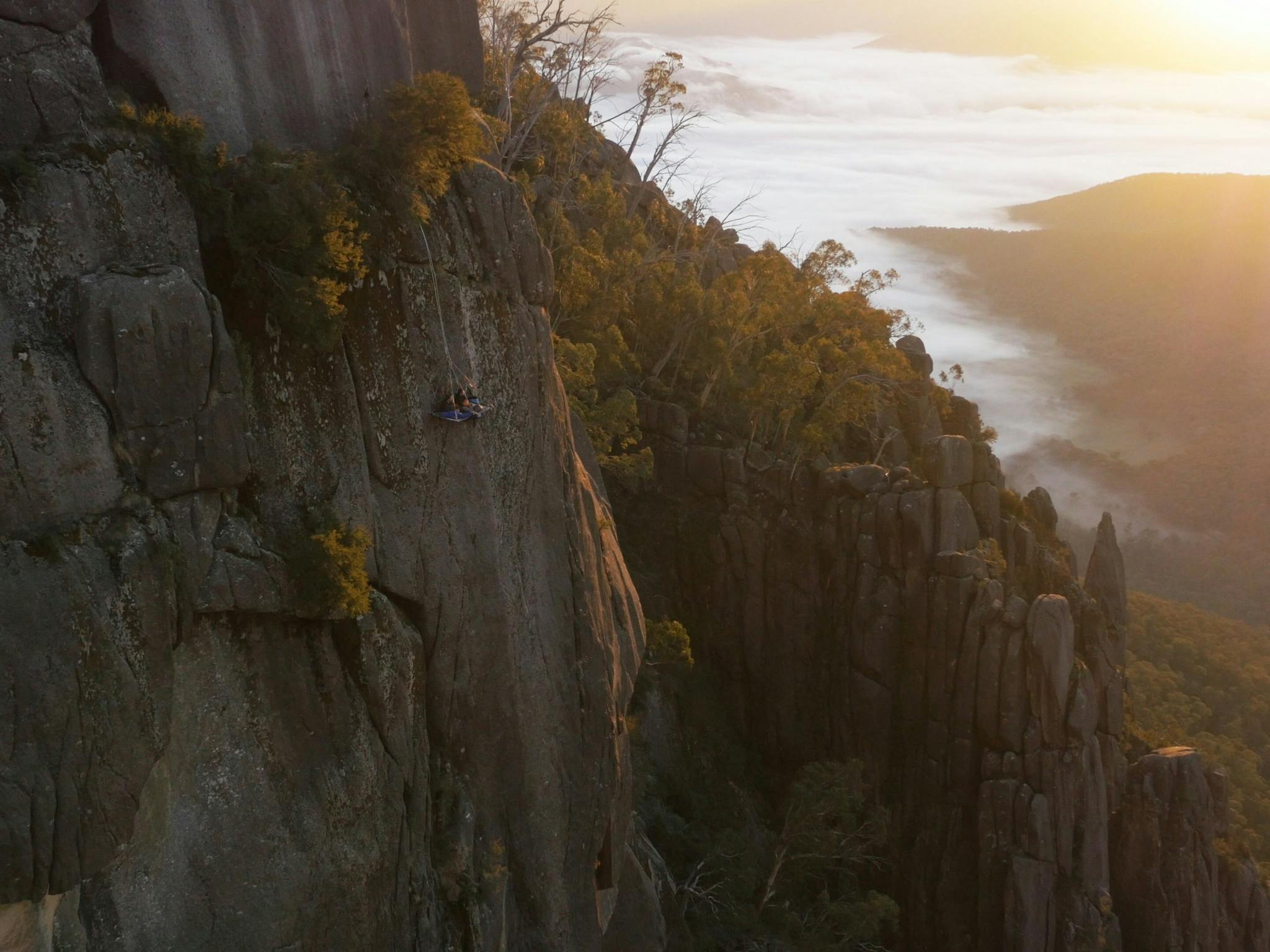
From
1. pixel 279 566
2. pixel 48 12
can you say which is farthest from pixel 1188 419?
pixel 48 12

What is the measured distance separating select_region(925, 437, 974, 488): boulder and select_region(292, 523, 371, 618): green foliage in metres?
33.3

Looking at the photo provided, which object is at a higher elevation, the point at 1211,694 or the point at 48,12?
the point at 48,12

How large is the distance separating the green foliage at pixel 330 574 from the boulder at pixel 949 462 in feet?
109

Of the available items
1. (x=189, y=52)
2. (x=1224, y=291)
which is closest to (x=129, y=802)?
(x=189, y=52)

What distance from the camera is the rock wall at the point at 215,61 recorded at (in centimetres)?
1541

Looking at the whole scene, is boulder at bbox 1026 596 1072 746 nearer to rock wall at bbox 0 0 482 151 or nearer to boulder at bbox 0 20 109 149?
rock wall at bbox 0 0 482 151

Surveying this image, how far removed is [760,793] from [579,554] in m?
27.5

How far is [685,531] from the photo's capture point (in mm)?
49344

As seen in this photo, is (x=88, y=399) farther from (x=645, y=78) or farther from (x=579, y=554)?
(x=645, y=78)

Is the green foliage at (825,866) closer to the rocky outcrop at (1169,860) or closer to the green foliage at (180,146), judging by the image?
the rocky outcrop at (1169,860)

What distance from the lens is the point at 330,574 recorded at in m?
17.5

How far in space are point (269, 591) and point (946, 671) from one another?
112 ft

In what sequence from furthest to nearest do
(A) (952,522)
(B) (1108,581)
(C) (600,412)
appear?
1. (B) (1108,581)
2. (A) (952,522)
3. (C) (600,412)

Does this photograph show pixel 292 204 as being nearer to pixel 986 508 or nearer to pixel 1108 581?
pixel 986 508
